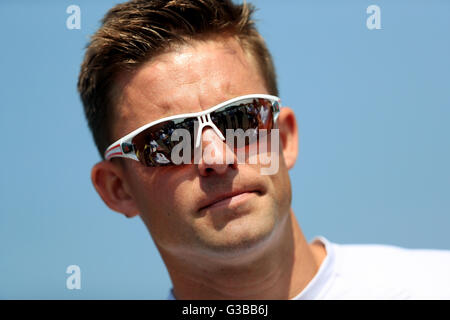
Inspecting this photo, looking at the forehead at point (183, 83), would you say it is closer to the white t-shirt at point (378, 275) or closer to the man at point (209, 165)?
the man at point (209, 165)

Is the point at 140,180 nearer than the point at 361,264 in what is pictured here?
Yes

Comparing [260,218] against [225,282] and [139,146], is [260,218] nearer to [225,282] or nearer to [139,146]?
[225,282]

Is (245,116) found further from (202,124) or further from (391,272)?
(391,272)

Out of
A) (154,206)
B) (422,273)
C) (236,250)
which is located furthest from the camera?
(422,273)

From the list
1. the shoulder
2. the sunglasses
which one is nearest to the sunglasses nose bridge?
the sunglasses

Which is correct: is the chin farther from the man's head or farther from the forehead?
the forehead

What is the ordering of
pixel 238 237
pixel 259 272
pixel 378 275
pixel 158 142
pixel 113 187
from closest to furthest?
pixel 238 237
pixel 158 142
pixel 259 272
pixel 378 275
pixel 113 187

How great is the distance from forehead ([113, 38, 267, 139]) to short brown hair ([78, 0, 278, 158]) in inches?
3.7

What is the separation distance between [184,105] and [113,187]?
963 millimetres

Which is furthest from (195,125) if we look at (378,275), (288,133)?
(378,275)

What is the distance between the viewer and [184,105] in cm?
308

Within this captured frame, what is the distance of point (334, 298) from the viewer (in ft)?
11.2
